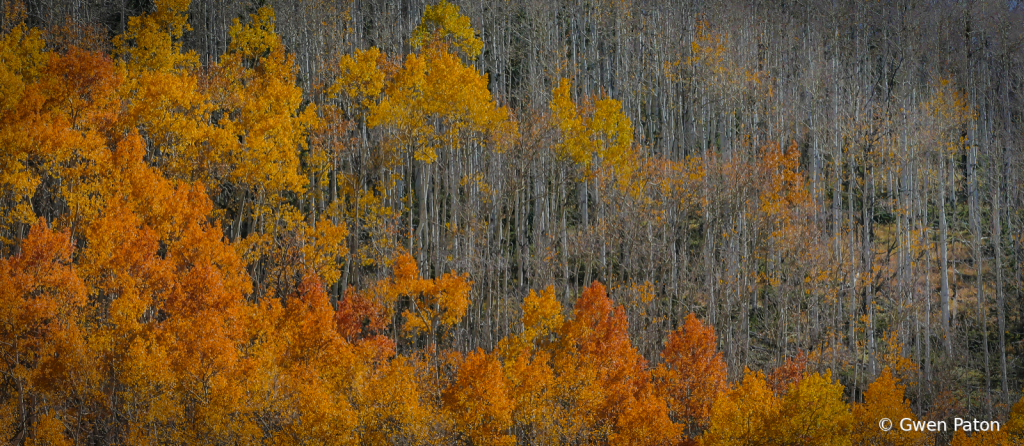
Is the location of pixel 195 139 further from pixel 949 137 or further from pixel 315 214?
pixel 949 137

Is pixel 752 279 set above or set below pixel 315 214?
below

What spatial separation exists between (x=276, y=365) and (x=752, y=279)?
16.9m

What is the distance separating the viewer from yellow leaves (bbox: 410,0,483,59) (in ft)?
99.8

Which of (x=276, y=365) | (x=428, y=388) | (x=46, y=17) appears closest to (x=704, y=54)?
(x=428, y=388)

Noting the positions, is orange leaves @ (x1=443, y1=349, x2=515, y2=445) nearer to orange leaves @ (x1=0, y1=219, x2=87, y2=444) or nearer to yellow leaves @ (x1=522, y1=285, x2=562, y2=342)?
yellow leaves @ (x1=522, y1=285, x2=562, y2=342)

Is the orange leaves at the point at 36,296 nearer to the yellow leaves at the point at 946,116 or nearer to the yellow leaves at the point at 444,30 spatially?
the yellow leaves at the point at 444,30

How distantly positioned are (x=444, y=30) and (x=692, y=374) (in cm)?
1467

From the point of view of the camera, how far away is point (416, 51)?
3462cm

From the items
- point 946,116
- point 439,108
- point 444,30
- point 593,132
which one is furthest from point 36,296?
point 946,116

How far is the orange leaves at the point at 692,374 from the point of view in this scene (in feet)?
83.6

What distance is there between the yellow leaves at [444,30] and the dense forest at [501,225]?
112mm

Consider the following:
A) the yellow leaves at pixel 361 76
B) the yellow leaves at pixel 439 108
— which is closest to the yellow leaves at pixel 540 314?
the yellow leaves at pixel 439 108

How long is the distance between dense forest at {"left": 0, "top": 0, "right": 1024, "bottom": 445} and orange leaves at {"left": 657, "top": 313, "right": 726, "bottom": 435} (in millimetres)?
131

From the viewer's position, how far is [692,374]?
25.8 meters
